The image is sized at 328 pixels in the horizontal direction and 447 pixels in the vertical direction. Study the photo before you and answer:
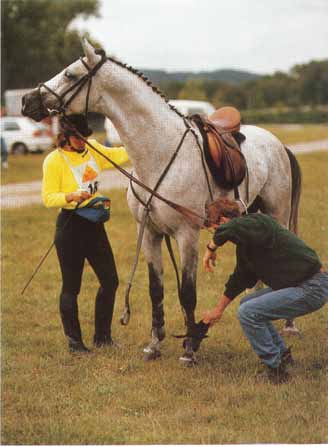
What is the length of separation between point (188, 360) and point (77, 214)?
1.58 metres

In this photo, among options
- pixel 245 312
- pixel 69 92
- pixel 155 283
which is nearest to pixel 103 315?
pixel 155 283

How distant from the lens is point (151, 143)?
201 inches

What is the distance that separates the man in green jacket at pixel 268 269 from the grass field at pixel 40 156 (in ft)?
47.5

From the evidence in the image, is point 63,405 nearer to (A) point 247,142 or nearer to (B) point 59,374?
(B) point 59,374

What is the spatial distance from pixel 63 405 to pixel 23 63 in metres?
25.2

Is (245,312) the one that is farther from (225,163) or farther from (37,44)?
(37,44)

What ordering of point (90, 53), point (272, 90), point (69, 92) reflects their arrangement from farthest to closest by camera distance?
point (272, 90) → point (69, 92) → point (90, 53)

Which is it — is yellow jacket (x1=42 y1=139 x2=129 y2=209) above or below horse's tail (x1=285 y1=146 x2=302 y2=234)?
above

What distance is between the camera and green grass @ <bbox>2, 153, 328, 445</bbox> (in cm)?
417

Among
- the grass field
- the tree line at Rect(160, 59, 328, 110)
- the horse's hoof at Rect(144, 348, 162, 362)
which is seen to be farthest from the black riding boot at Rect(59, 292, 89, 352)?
the grass field

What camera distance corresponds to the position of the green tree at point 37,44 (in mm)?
20266

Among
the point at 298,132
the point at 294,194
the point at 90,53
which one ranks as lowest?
the point at 298,132

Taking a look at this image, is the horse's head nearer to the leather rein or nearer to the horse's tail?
the leather rein

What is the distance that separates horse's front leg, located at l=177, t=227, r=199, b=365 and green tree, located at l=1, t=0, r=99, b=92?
14.1m
